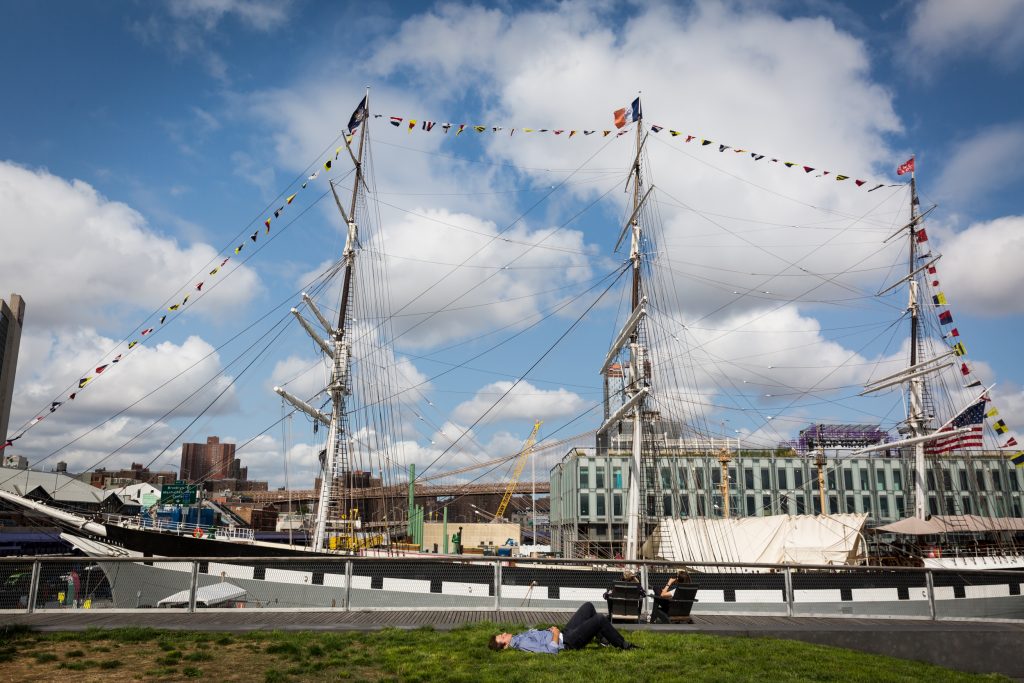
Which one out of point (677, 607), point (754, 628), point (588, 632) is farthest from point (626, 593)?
point (588, 632)

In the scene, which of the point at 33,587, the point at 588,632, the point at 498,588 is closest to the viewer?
the point at 588,632

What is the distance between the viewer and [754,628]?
37.9 ft

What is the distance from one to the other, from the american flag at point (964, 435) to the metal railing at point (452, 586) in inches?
620

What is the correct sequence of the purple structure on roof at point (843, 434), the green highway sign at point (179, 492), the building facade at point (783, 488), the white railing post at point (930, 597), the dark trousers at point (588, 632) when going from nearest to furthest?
the dark trousers at point (588, 632) → the white railing post at point (930, 597) → the green highway sign at point (179, 492) → the building facade at point (783, 488) → the purple structure on roof at point (843, 434)

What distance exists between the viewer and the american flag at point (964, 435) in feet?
148

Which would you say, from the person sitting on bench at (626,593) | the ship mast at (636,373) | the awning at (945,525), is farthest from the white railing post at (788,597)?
the awning at (945,525)

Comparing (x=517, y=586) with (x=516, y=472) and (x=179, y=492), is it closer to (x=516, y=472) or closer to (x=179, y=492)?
(x=179, y=492)

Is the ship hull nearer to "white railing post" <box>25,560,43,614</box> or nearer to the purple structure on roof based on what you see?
"white railing post" <box>25,560,43,614</box>

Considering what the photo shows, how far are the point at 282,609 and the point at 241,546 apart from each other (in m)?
18.2

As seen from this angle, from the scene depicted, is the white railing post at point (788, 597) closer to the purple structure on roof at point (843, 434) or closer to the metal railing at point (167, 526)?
the metal railing at point (167, 526)

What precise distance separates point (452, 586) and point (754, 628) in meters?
14.6

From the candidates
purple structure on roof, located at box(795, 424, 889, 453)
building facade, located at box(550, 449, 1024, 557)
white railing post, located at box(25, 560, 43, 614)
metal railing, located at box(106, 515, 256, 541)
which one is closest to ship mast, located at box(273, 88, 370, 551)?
metal railing, located at box(106, 515, 256, 541)

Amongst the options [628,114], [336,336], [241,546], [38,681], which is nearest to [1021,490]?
[628,114]

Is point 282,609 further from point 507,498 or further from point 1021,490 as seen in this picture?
point 507,498
